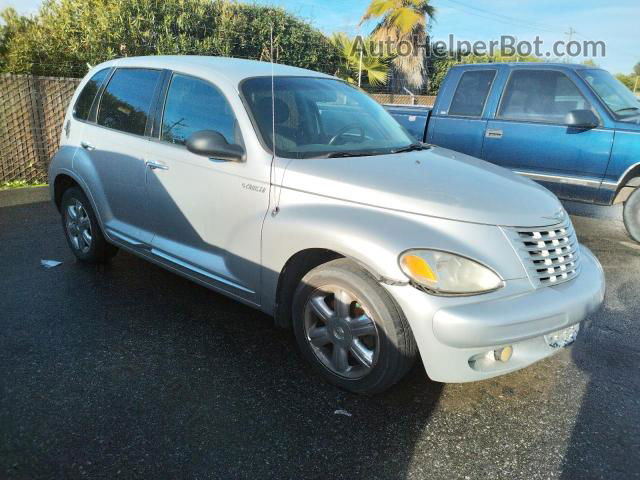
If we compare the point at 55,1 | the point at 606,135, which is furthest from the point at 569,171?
the point at 55,1

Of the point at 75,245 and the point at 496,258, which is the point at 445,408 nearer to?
the point at 496,258

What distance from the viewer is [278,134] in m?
3.33

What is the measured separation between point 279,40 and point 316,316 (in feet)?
45.4

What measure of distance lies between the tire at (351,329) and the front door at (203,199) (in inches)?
17.0

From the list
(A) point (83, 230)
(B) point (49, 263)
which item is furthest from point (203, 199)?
(B) point (49, 263)

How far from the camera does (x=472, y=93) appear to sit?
665cm

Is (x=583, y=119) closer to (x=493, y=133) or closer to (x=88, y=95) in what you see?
Answer: (x=493, y=133)

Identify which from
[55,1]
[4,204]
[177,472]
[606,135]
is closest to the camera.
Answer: [177,472]

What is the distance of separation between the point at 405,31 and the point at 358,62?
3.96 m

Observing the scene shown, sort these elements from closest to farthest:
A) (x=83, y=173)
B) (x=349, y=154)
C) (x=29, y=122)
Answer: (x=349, y=154)
(x=83, y=173)
(x=29, y=122)

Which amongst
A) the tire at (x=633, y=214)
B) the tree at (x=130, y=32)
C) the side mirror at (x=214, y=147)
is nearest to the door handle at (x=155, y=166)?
the side mirror at (x=214, y=147)

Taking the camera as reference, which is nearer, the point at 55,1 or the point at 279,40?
the point at 55,1

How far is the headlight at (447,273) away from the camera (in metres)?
2.53

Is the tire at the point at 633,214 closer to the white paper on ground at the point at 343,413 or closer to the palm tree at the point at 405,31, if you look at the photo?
the white paper on ground at the point at 343,413
